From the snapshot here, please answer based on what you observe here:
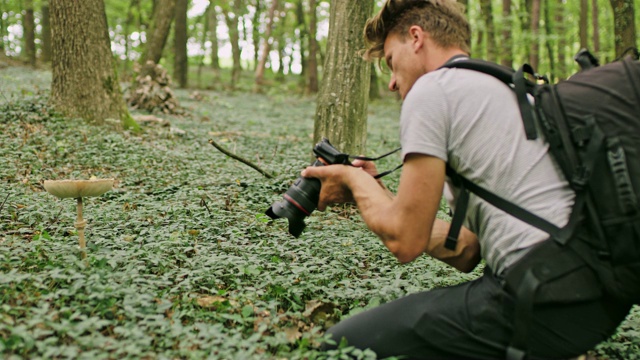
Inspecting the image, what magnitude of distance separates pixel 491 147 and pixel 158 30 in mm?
14118

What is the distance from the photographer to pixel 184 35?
66.0 feet

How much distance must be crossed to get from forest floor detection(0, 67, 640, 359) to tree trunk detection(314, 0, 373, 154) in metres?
0.90

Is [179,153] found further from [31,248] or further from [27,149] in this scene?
[31,248]

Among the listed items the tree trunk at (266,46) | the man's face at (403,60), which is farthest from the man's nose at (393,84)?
the tree trunk at (266,46)

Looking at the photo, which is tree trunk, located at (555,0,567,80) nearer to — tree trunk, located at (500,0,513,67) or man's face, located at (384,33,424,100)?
tree trunk, located at (500,0,513,67)

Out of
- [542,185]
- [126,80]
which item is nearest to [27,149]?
[542,185]

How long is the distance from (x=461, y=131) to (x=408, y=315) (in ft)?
3.18

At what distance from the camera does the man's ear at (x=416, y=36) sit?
279cm

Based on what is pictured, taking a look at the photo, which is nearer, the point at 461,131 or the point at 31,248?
the point at 461,131

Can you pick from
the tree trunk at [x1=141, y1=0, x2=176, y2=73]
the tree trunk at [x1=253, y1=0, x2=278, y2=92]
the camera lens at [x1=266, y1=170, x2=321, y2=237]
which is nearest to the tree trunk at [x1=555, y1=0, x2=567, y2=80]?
the tree trunk at [x1=253, y1=0, x2=278, y2=92]

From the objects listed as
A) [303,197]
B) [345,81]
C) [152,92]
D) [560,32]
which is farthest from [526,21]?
[303,197]

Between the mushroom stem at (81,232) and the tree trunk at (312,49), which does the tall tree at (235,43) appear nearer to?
the tree trunk at (312,49)

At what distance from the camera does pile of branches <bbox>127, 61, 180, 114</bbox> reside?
1390 cm

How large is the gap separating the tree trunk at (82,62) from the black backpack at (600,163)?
8.33 meters
